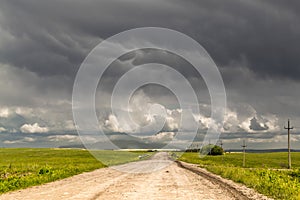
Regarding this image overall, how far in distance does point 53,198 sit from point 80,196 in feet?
3.79

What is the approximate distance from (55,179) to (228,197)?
15231 millimetres

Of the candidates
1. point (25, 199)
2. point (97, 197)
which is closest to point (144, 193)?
point (97, 197)

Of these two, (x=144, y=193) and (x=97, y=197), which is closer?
(x=97, y=197)

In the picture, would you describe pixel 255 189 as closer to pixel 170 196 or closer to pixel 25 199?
pixel 170 196

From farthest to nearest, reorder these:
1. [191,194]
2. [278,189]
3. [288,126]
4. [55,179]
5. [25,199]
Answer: [288,126], [55,179], [278,189], [191,194], [25,199]

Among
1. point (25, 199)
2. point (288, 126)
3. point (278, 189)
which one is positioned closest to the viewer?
point (25, 199)

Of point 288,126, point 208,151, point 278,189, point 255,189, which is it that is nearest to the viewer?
point 278,189

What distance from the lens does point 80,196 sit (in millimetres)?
15945

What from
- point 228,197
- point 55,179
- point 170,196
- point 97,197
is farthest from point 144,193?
point 55,179

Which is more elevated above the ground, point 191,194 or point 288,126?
point 288,126

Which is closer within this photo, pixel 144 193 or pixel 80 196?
pixel 80 196

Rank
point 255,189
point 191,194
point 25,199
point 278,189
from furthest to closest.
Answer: point 255,189, point 278,189, point 191,194, point 25,199

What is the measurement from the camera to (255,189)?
771 inches

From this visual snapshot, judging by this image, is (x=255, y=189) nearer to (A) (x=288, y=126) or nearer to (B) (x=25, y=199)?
(B) (x=25, y=199)
